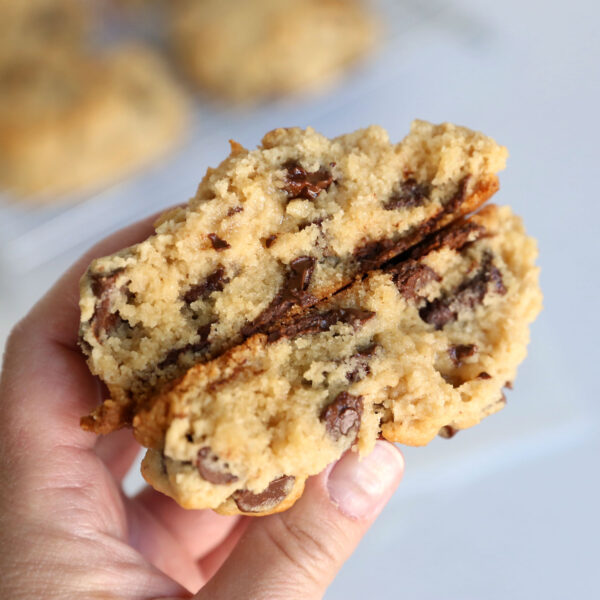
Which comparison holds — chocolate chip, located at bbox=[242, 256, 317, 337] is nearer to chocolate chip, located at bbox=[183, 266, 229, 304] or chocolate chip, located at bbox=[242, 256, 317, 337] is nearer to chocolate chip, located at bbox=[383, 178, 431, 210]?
chocolate chip, located at bbox=[183, 266, 229, 304]

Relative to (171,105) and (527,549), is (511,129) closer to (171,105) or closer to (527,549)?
(171,105)

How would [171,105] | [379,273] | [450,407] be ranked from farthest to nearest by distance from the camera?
[171,105] < [379,273] < [450,407]

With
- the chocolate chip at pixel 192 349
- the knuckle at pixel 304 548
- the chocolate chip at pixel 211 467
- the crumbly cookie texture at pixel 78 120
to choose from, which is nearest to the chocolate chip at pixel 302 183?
the chocolate chip at pixel 192 349

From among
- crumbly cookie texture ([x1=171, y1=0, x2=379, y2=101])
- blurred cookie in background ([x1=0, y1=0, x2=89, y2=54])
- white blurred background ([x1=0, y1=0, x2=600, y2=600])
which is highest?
blurred cookie in background ([x1=0, y1=0, x2=89, y2=54])

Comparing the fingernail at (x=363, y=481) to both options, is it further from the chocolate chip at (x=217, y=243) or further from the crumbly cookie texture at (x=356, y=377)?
the chocolate chip at (x=217, y=243)

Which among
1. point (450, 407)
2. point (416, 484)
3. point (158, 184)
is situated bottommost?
point (416, 484)

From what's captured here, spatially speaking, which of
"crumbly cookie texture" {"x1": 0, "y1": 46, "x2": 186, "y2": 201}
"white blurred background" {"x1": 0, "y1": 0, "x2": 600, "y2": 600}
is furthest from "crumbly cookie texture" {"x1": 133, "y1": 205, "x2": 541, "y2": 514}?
"crumbly cookie texture" {"x1": 0, "y1": 46, "x2": 186, "y2": 201}

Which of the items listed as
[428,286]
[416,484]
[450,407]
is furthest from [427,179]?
[416,484]
